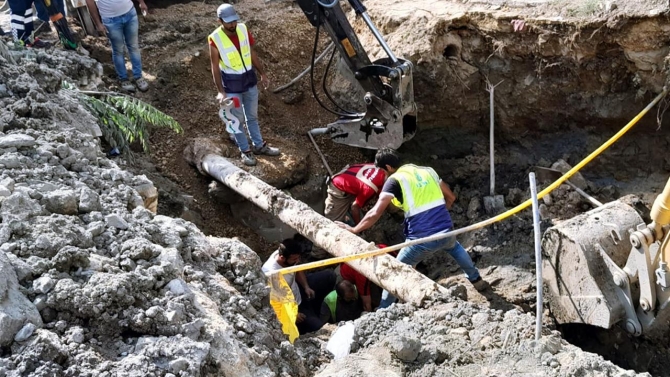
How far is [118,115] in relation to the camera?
6359 millimetres

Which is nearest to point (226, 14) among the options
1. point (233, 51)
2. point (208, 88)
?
point (233, 51)

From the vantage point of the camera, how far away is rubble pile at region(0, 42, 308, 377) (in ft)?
10.1

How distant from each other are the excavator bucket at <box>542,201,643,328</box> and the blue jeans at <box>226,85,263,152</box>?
3.56 metres

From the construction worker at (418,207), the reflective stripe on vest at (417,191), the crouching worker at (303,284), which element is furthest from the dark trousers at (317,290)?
the reflective stripe on vest at (417,191)

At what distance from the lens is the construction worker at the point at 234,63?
23.8ft

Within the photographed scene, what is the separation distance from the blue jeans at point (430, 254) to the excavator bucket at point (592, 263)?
3.23ft

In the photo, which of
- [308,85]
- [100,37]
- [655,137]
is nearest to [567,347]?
[655,137]

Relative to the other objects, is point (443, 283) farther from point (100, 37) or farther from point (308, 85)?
point (100, 37)

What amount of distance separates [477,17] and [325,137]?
2.45m

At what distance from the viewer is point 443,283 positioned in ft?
23.0

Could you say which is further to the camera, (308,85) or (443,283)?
(308,85)

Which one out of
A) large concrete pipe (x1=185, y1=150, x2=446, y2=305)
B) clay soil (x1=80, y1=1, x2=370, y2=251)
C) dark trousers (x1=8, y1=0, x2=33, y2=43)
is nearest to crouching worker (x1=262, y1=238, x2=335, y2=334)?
large concrete pipe (x1=185, y1=150, x2=446, y2=305)

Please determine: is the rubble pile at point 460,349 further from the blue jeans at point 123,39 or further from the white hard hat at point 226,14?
the blue jeans at point 123,39

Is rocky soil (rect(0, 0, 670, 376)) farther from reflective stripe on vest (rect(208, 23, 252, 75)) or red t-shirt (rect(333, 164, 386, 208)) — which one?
reflective stripe on vest (rect(208, 23, 252, 75))
